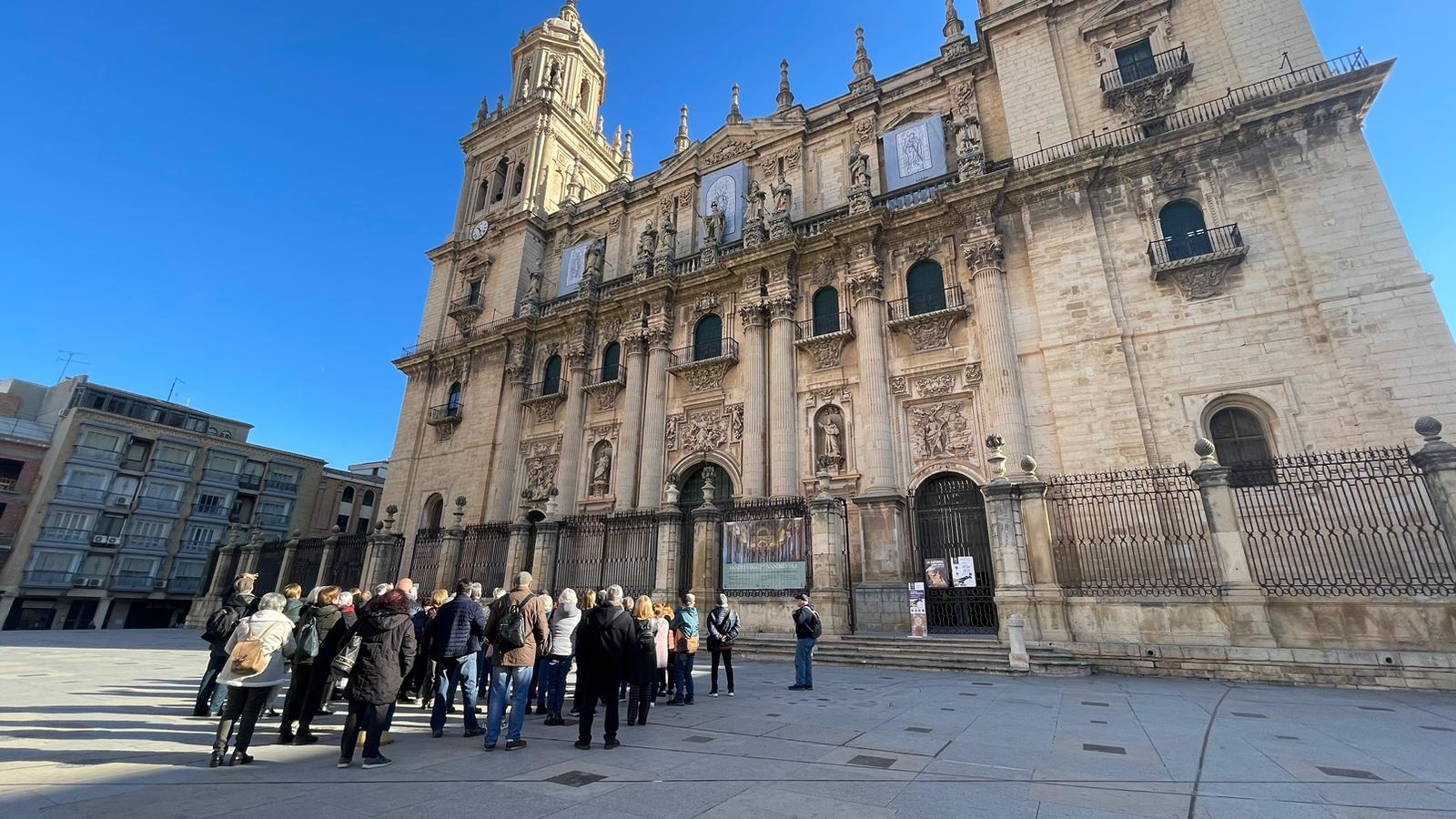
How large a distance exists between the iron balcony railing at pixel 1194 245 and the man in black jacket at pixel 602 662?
50.5 feet

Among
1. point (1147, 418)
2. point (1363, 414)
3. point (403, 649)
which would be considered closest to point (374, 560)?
point (403, 649)

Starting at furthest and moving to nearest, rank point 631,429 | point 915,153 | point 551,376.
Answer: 1. point 551,376
2. point 631,429
3. point 915,153

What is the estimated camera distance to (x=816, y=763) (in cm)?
455

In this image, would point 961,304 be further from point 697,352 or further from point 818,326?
point 697,352

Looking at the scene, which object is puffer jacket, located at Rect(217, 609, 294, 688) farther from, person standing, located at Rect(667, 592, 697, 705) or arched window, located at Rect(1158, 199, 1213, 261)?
arched window, located at Rect(1158, 199, 1213, 261)

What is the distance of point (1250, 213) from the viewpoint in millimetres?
14164

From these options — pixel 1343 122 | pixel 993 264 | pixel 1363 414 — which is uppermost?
pixel 1343 122

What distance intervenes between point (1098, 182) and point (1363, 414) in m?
7.84

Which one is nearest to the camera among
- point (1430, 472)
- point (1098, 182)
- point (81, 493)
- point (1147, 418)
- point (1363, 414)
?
point (1430, 472)

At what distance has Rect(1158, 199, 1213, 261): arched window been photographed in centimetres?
1457

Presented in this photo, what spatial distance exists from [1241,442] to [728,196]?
57.1ft

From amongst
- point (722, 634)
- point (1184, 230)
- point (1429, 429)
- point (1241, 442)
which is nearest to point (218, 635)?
point (722, 634)

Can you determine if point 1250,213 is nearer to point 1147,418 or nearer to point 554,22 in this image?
point 1147,418

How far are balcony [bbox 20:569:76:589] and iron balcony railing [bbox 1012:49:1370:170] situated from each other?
148 feet
